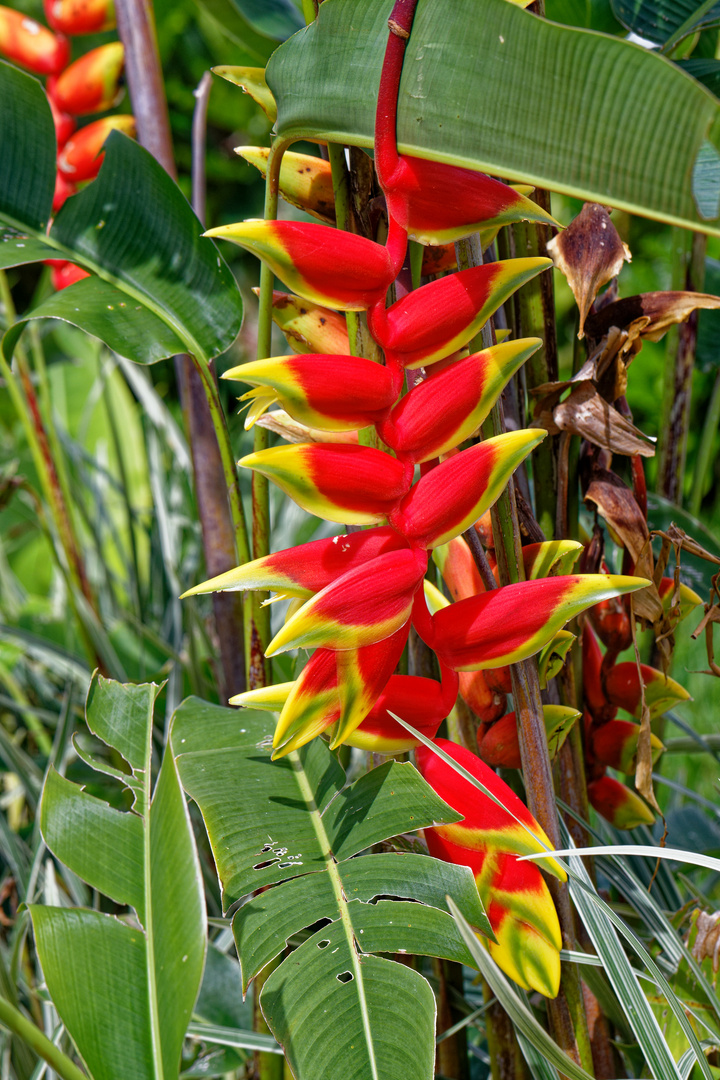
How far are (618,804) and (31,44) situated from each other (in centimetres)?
76

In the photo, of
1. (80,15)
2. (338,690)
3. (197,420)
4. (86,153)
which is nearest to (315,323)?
(338,690)

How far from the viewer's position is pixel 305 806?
342 mm

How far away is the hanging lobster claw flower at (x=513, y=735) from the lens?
31 centimetres

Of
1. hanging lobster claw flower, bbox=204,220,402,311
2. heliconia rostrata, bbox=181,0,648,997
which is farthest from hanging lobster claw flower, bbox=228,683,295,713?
hanging lobster claw flower, bbox=204,220,402,311

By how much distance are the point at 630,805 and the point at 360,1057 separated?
18 cm

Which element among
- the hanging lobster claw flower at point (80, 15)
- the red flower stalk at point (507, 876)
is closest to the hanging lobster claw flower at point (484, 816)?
the red flower stalk at point (507, 876)

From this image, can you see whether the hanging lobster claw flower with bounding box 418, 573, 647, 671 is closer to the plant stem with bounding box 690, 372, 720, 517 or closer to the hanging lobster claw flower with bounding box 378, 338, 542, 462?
the hanging lobster claw flower with bounding box 378, 338, 542, 462

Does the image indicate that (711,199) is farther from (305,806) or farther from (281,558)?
(305,806)

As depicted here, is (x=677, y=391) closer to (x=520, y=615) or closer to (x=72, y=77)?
(x=520, y=615)

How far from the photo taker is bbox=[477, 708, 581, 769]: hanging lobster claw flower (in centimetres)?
31

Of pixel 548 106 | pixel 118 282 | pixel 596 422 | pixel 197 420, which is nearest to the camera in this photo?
pixel 548 106

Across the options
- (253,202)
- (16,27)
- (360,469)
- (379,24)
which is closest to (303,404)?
(360,469)

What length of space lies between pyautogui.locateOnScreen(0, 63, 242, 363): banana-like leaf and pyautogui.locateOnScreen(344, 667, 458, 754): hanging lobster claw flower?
0.22 m

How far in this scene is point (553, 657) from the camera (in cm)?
31
